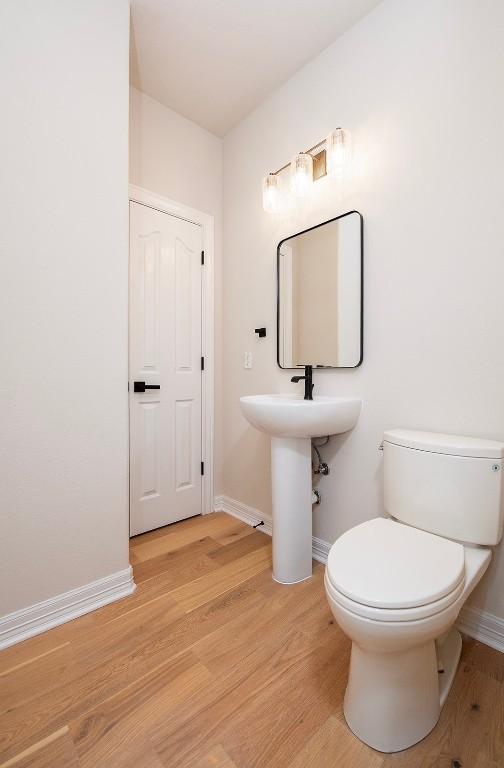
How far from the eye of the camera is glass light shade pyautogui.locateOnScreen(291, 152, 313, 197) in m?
1.72

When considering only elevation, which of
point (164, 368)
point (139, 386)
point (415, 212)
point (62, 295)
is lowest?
point (139, 386)

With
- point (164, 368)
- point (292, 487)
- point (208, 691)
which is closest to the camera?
point (208, 691)

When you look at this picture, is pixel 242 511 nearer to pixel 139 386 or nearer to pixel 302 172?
pixel 139 386

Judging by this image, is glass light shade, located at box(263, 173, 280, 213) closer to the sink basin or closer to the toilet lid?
the sink basin

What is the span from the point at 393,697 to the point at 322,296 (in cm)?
154

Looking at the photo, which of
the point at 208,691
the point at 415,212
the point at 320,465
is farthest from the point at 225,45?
the point at 208,691

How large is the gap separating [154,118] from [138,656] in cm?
266

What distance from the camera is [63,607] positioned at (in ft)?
4.47

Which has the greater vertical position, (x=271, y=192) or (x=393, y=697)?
(x=271, y=192)

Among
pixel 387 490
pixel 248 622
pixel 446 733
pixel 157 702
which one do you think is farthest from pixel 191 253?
pixel 446 733

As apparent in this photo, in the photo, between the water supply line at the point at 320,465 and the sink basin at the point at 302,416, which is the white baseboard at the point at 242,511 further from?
the sink basin at the point at 302,416

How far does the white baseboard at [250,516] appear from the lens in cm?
179

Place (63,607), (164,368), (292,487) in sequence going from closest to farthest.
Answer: (63,607) < (292,487) < (164,368)

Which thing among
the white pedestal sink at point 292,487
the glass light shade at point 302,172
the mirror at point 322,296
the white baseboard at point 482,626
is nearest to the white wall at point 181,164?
the mirror at point 322,296
